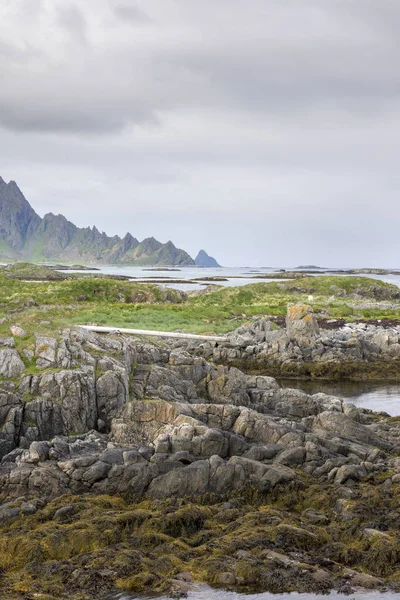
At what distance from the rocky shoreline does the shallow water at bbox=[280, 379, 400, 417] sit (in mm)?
6805

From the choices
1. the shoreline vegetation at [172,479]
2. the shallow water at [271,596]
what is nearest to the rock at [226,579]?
the shoreline vegetation at [172,479]

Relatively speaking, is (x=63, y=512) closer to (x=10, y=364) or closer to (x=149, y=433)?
(x=149, y=433)

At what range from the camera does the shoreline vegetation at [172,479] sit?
48.4 feet

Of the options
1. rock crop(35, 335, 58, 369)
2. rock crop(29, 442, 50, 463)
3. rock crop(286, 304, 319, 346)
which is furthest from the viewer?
rock crop(286, 304, 319, 346)

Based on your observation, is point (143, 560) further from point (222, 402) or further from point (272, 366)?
point (272, 366)

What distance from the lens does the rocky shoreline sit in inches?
586

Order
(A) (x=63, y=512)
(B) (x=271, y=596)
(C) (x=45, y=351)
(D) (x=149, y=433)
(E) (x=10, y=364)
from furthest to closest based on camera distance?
(C) (x=45, y=351)
(E) (x=10, y=364)
(D) (x=149, y=433)
(A) (x=63, y=512)
(B) (x=271, y=596)

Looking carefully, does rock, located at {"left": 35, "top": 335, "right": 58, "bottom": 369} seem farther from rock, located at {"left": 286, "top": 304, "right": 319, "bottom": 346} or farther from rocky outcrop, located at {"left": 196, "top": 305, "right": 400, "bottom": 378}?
rock, located at {"left": 286, "top": 304, "right": 319, "bottom": 346}

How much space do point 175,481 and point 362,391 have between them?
24960 mm

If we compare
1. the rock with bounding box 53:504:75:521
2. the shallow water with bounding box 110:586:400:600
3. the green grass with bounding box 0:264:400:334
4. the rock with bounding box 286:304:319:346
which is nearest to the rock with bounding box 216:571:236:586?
the shallow water with bounding box 110:586:400:600

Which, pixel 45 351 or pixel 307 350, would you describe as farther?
pixel 307 350

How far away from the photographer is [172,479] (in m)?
19.3

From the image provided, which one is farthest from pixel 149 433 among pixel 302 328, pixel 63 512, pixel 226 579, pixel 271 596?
pixel 302 328

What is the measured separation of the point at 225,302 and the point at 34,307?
34.4 m
